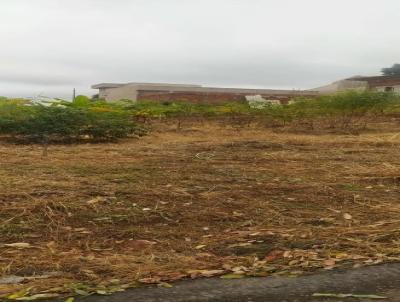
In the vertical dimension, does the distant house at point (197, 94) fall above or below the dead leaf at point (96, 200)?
above

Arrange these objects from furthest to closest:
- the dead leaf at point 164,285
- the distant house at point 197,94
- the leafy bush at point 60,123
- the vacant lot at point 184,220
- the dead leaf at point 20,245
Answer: the distant house at point 197,94, the leafy bush at point 60,123, the dead leaf at point 20,245, the vacant lot at point 184,220, the dead leaf at point 164,285

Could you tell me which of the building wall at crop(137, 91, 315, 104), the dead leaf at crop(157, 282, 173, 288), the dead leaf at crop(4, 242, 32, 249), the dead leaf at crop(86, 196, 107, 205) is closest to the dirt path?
the dead leaf at crop(157, 282, 173, 288)

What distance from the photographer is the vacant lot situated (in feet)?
10.5

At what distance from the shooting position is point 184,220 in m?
4.27

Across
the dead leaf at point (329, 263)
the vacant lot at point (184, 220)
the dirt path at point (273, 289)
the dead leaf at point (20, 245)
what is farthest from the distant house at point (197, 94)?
the dirt path at point (273, 289)

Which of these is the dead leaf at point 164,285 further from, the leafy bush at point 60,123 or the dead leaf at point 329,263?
the leafy bush at point 60,123

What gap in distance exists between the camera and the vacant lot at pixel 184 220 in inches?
126

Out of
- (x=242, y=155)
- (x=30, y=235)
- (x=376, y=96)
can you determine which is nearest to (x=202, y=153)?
(x=242, y=155)

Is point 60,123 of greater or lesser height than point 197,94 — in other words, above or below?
below

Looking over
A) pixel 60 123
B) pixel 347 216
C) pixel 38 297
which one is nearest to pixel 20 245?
pixel 38 297

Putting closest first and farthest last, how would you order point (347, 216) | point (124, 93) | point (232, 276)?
point (232, 276), point (347, 216), point (124, 93)

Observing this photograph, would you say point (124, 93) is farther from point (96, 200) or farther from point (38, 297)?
point (38, 297)

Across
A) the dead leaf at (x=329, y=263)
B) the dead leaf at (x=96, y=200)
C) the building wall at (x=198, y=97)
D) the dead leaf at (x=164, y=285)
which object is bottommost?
the dead leaf at (x=164, y=285)

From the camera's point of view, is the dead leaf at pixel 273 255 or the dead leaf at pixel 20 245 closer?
the dead leaf at pixel 273 255
